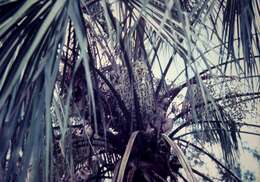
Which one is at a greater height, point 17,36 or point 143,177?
point 17,36

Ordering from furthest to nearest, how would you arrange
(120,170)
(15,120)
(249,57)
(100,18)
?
(100,18) < (120,170) < (249,57) < (15,120)

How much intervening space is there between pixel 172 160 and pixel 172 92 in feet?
1.77

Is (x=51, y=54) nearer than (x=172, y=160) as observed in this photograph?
Yes

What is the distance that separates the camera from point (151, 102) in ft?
10.0

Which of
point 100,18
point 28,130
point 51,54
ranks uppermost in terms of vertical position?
point 100,18

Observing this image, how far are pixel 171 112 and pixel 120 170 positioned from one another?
107 cm

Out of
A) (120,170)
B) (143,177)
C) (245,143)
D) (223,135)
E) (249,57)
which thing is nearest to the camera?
(249,57)

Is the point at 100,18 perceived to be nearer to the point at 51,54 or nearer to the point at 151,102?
the point at 151,102

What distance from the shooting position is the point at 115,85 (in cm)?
321

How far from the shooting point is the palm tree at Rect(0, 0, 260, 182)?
1372 millimetres

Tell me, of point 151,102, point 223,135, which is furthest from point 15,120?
point 223,135

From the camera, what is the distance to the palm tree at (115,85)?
1372 mm

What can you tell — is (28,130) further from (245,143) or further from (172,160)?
(245,143)

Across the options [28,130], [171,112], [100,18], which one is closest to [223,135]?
[171,112]
